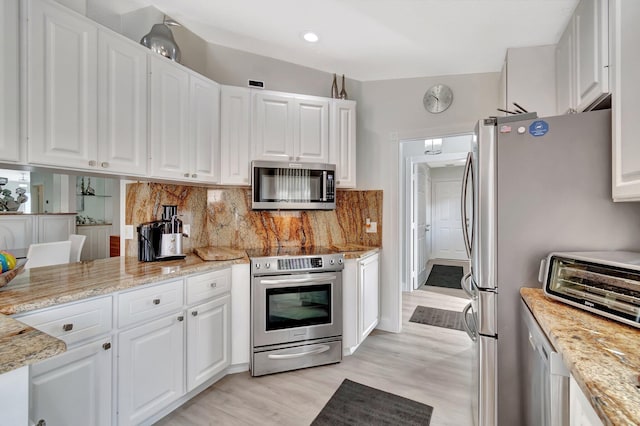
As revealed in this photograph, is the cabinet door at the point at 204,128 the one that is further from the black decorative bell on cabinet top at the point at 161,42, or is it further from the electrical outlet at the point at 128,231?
the electrical outlet at the point at 128,231

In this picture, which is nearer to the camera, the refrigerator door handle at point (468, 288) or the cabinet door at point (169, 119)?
the refrigerator door handle at point (468, 288)

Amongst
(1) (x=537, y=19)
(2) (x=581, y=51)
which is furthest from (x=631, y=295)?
(1) (x=537, y=19)

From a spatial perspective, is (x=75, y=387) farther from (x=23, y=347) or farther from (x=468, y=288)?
(x=468, y=288)

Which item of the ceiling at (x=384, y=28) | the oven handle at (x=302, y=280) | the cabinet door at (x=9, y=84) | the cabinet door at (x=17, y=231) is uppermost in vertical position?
the ceiling at (x=384, y=28)

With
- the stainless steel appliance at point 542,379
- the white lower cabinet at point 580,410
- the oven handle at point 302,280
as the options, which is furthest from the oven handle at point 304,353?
the white lower cabinet at point 580,410

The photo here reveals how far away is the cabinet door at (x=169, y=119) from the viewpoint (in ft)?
6.60

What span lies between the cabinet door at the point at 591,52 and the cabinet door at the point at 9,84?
281cm

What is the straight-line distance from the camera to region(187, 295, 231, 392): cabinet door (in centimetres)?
194

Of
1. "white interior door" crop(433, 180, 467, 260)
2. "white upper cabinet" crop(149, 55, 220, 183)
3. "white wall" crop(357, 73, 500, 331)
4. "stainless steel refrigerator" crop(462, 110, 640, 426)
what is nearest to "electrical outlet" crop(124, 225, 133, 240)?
"white upper cabinet" crop(149, 55, 220, 183)

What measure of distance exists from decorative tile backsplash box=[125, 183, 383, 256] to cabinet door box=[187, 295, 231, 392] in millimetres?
761

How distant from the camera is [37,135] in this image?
144 cm

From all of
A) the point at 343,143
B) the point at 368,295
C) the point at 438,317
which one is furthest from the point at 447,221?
the point at 343,143

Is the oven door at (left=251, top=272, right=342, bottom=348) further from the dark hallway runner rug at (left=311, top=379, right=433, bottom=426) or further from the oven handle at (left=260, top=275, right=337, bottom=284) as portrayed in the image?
the dark hallway runner rug at (left=311, top=379, right=433, bottom=426)

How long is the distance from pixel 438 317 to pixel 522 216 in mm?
2507
